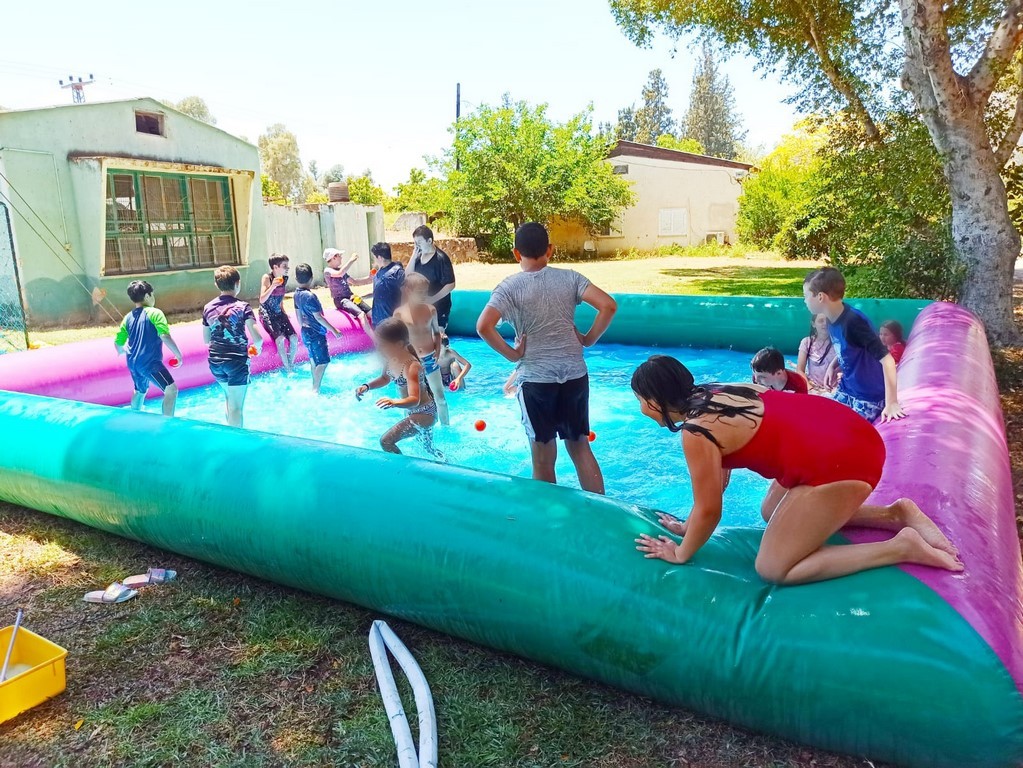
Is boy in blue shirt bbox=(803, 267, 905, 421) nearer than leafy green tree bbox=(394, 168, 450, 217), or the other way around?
boy in blue shirt bbox=(803, 267, 905, 421)

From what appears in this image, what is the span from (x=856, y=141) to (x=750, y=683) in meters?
11.7

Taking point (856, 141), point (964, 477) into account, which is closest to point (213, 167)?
point (856, 141)

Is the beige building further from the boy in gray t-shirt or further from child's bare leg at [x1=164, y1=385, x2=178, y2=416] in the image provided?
the boy in gray t-shirt

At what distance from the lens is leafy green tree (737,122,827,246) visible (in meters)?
24.0

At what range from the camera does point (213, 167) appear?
48.9ft

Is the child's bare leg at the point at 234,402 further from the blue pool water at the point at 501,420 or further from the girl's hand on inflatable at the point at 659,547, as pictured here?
the girl's hand on inflatable at the point at 659,547

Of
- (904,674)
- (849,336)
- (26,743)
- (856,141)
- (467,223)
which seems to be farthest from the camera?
(467,223)

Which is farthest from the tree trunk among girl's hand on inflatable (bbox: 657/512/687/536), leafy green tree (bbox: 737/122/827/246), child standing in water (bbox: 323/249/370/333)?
leafy green tree (bbox: 737/122/827/246)

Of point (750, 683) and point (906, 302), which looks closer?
point (750, 683)

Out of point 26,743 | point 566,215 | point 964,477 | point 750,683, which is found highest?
point 566,215

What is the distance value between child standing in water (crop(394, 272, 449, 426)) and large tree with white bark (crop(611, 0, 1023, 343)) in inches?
233

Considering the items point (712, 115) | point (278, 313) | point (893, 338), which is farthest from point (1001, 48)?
point (712, 115)

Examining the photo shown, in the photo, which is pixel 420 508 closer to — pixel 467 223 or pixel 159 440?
pixel 159 440

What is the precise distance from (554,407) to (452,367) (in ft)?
12.0
